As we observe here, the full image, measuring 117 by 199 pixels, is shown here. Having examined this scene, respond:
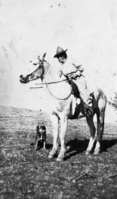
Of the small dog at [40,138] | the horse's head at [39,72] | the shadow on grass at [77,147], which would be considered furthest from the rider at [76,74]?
the small dog at [40,138]

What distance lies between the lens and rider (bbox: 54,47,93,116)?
37.0ft

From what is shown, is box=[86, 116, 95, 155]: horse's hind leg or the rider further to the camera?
box=[86, 116, 95, 155]: horse's hind leg

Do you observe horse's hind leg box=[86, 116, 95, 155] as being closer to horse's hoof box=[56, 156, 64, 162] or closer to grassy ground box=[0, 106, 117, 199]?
grassy ground box=[0, 106, 117, 199]

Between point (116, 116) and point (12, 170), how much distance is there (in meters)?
44.4

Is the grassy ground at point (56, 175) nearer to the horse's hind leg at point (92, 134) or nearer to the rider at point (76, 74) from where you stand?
the horse's hind leg at point (92, 134)

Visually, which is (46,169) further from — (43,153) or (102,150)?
(102,150)

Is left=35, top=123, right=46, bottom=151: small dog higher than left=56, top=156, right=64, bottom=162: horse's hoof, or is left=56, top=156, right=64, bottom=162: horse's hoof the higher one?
left=35, top=123, right=46, bottom=151: small dog

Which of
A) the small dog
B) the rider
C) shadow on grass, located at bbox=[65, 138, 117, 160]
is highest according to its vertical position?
the rider

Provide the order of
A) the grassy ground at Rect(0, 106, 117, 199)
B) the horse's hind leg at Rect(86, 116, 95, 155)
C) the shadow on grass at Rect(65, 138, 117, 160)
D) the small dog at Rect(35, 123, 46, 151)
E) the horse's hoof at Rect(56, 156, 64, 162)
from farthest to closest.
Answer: the small dog at Rect(35, 123, 46, 151)
the horse's hind leg at Rect(86, 116, 95, 155)
the shadow on grass at Rect(65, 138, 117, 160)
the horse's hoof at Rect(56, 156, 64, 162)
the grassy ground at Rect(0, 106, 117, 199)

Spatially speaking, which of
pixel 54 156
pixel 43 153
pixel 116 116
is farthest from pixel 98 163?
pixel 116 116

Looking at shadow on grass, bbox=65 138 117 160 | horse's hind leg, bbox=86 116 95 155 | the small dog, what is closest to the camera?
shadow on grass, bbox=65 138 117 160

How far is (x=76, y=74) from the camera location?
11594mm

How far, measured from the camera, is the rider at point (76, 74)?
11.3 meters

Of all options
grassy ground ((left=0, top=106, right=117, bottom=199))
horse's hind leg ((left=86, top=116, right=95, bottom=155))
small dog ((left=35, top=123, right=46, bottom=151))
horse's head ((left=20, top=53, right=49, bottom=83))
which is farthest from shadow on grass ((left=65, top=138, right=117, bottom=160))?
horse's head ((left=20, top=53, right=49, bottom=83))
